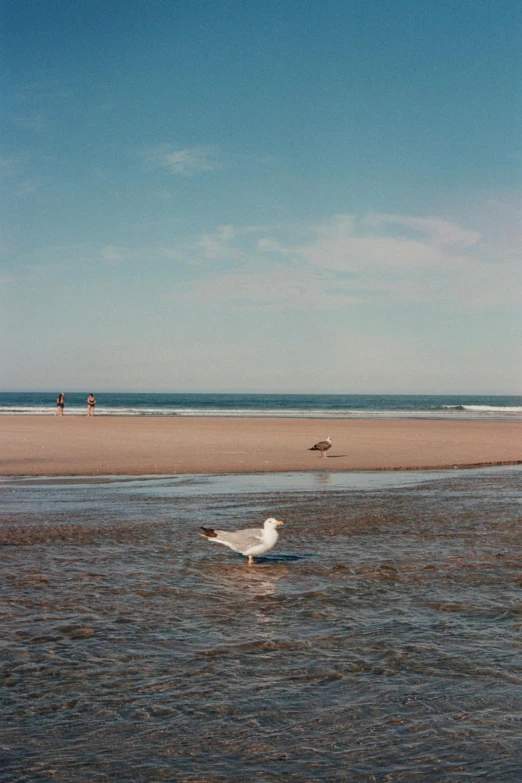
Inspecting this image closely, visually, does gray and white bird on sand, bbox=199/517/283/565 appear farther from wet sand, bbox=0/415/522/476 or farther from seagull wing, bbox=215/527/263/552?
wet sand, bbox=0/415/522/476

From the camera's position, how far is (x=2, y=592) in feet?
31.8

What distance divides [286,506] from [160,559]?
19.1 ft

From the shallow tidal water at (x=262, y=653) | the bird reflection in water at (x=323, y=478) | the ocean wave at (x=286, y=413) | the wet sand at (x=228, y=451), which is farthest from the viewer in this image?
the ocean wave at (x=286, y=413)

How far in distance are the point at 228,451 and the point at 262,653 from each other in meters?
23.2

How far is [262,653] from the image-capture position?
760cm

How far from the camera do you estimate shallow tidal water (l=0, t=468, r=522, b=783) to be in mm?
5551

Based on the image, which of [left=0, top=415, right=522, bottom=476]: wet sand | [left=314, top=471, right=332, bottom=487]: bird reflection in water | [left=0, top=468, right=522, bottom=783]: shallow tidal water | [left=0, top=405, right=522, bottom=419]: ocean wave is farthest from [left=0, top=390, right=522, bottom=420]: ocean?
[left=0, top=468, right=522, bottom=783]: shallow tidal water

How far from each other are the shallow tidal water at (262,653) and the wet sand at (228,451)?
10.6 m

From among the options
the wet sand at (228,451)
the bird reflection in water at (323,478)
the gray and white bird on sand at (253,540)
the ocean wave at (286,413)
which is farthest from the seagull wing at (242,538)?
the ocean wave at (286,413)

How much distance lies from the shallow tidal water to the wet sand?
10556 millimetres

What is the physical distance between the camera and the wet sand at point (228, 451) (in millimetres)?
25359

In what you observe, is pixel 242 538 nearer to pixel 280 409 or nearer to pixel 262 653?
pixel 262 653

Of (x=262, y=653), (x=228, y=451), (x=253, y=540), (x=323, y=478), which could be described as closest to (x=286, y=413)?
(x=228, y=451)

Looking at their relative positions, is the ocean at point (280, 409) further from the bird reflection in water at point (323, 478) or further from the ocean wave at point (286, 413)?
the bird reflection in water at point (323, 478)
